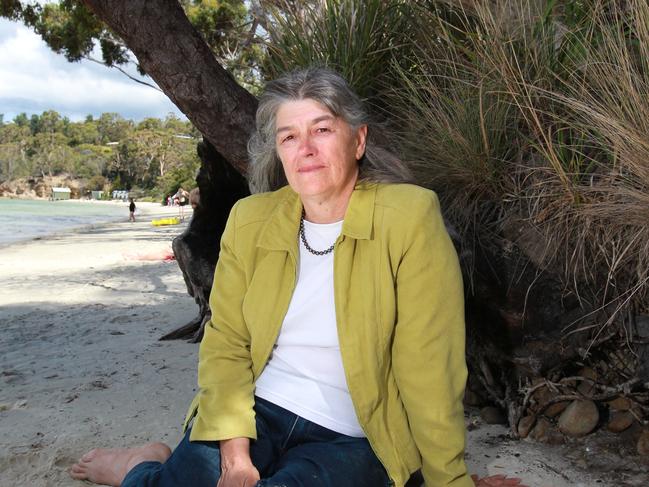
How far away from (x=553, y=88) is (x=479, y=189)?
573mm

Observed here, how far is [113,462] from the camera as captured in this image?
7.56 ft

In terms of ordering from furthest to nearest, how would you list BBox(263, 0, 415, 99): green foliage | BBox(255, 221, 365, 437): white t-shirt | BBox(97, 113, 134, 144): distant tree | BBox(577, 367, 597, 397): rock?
1. BBox(97, 113, 134, 144): distant tree
2. BBox(263, 0, 415, 99): green foliage
3. BBox(577, 367, 597, 397): rock
4. BBox(255, 221, 365, 437): white t-shirt

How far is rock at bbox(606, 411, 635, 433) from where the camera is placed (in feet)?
8.17

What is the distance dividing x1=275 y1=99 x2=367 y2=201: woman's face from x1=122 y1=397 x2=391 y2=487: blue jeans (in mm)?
711

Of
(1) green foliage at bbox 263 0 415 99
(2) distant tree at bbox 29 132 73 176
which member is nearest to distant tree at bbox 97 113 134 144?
(2) distant tree at bbox 29 132 73 176

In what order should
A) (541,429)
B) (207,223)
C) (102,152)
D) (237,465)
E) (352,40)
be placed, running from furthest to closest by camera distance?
(102,152)
(207,223)
(352,40)
(541,429)
(237,465)

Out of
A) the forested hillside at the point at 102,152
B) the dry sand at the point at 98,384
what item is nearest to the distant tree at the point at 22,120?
the forested hillside at the point at 102,152

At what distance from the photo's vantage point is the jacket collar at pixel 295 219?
71.1 inches

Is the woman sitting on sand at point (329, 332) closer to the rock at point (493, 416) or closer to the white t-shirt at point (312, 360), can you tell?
the white t-shirt at point (312, 360)

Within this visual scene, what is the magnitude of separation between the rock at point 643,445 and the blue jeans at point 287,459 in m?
1.23

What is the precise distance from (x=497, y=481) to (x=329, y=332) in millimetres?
1012

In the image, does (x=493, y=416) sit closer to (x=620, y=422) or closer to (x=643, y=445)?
(x=620, y=422)

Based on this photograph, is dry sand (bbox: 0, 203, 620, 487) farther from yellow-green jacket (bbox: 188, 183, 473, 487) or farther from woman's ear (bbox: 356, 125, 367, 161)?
woman's ear (bbox: 356, 125, 367, 161)

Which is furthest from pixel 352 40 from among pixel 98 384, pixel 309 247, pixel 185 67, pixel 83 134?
pixel 83 134
